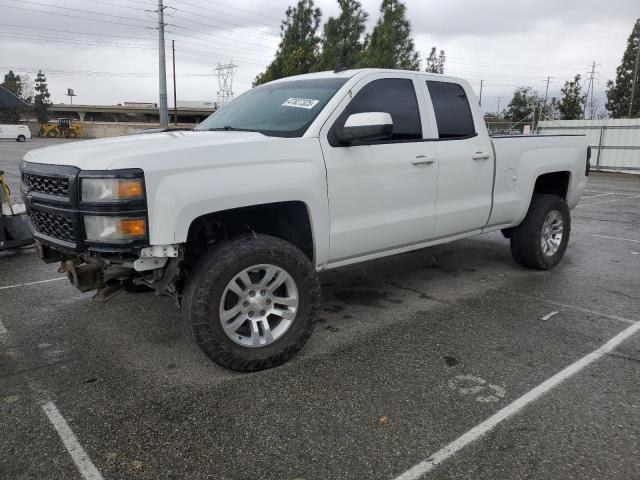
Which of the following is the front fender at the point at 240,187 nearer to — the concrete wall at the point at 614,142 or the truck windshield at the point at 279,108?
the truck windshield at the point at 279,108

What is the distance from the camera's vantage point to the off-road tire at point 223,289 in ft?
10.1

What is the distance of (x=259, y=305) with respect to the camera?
335 cm

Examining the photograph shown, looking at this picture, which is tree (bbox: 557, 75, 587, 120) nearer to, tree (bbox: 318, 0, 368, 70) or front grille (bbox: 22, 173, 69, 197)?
tree (bbox: 318, 0, 368, 70)

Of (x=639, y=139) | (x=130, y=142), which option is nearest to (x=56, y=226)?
(x=130, y=142)

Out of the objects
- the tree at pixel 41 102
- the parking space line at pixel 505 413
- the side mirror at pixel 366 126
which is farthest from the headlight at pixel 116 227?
the tree at pixel 41 102

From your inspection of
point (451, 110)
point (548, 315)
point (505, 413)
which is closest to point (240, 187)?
point (505, 413)

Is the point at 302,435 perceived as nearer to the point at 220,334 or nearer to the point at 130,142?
the point at 220,334

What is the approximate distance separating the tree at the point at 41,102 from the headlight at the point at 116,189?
89902 mm

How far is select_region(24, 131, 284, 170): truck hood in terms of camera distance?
288 centimetres

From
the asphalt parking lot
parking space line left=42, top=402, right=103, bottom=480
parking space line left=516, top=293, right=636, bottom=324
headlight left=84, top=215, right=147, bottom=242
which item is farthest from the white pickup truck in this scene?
parking space line left=516, top=293, right=636, bottom=324

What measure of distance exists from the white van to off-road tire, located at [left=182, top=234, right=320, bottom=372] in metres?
56.2

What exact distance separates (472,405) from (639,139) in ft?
73.0

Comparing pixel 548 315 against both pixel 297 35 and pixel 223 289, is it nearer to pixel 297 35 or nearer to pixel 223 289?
pixel 223 289

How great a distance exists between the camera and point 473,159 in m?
4.71
